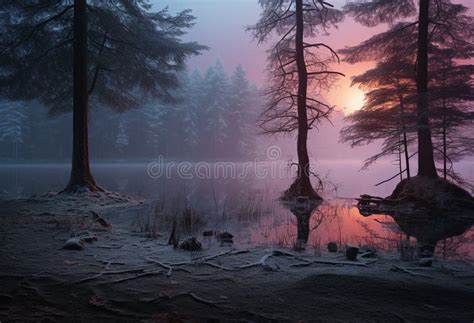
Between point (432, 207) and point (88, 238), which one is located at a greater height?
point (432, 207)

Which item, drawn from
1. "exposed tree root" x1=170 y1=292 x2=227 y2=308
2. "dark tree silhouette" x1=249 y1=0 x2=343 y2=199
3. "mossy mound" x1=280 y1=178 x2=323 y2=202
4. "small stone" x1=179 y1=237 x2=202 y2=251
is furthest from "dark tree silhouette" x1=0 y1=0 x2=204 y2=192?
"exposed tree root" x1=170 y1=292 x2=227 y2=308

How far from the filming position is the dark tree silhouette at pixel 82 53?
12445 mm

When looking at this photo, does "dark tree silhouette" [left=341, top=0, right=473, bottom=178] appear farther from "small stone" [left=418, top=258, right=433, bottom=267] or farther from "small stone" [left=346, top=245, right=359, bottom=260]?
"small stone" [left=346, top=245, right=359, bottom=260]

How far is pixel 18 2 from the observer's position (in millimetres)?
12258

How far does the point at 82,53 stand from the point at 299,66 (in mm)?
9057

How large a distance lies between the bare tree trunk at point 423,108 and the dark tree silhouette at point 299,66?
10.4 ft

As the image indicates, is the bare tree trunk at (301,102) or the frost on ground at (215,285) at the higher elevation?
the bare tree trunk at (301,102)

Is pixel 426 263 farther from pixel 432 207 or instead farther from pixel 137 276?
pixel 432 207

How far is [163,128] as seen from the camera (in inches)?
2211

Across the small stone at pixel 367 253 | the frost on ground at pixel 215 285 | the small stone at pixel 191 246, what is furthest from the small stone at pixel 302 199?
the small stone at pixel 191 246

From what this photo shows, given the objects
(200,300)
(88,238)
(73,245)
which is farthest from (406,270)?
(88,238)

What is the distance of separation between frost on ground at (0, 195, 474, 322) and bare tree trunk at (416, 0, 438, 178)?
760 cm

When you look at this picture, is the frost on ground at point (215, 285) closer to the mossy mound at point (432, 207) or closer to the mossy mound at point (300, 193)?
the mossy mound at point (432, 207)

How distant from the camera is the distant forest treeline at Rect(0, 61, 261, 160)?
172 ft
